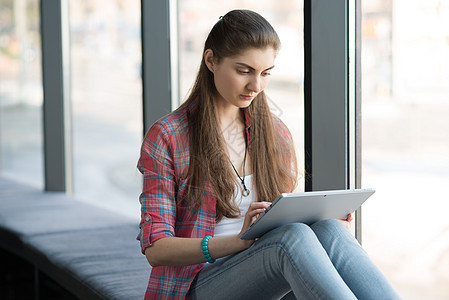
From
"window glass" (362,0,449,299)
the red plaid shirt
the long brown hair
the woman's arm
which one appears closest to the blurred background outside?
"window glass" (362,0,449,299)

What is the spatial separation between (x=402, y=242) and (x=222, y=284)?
2.44 ft

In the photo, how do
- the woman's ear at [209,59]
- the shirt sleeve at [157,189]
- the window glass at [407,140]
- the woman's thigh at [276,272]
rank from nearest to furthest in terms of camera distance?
the woman's thigh at [276,272], the shirt sleeve at [157,189], the woman's ear at [209,59], the window glass at [407,140]

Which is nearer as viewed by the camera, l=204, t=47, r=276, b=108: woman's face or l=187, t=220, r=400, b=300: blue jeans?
l=187, t=220, r=400, b=300: blue jeans

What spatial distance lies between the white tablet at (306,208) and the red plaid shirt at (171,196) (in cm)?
20

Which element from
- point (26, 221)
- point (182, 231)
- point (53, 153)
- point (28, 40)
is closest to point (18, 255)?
point (26, 221)

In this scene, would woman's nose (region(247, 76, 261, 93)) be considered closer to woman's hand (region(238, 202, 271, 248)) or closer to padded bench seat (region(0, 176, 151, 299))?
woman's hand (region(238, 202, 271, 248))

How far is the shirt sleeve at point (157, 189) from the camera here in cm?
167

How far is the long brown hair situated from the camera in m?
A: 1.73

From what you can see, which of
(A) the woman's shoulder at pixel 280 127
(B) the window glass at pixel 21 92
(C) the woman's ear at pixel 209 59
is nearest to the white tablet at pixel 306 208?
(A) the woman's shoulder at pixel 280 127

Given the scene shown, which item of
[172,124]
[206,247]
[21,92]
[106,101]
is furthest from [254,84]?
[21,92]

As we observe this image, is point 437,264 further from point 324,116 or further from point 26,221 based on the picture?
point 26,221

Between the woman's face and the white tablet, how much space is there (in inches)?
14.8

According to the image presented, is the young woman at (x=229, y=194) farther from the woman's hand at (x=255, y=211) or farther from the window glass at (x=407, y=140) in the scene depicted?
the window glass at (x=407, y=140)

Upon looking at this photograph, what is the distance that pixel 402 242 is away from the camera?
2092 mm
